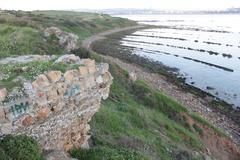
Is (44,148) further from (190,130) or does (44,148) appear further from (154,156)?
(190,130)

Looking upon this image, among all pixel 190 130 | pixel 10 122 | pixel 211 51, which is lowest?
pixel 211 51

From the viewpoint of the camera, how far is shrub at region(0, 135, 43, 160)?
14.4 metres

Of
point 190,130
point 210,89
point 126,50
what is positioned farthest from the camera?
point 126,50

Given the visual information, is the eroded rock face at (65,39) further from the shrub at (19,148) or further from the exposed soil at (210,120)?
the shrub at (19,148)

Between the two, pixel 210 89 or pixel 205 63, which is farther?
pixel 205 63

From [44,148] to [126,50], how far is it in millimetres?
85601

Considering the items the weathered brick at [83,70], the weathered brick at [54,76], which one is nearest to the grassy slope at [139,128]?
the weathered brick at [83,70]

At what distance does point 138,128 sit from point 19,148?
49.0 feet

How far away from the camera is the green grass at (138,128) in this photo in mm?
21719

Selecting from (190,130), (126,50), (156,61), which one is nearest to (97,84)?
(190,130)

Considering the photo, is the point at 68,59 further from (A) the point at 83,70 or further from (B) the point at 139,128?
(B) the point at 139,128

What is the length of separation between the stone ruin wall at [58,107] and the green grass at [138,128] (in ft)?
4.47

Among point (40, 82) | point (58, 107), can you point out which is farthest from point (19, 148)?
point (40, 82)

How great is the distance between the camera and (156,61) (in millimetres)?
86625
